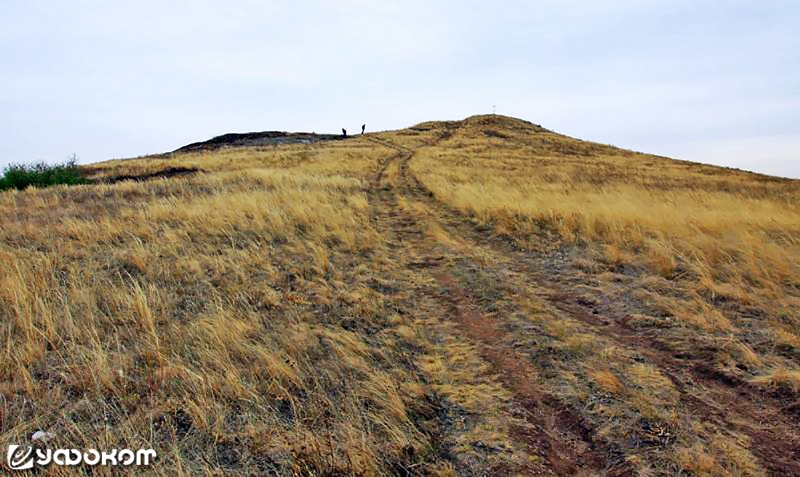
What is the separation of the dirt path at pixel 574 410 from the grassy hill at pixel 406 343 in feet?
0.08

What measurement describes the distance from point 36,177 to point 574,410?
88.2 feet

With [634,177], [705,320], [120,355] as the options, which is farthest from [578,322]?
[634,177]

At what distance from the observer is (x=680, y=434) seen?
10.7ft

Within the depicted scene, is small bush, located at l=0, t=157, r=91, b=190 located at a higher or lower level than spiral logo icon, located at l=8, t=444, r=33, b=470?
higher

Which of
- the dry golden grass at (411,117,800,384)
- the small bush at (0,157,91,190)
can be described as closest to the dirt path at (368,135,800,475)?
the dry golden grass at (411,117,800,384)

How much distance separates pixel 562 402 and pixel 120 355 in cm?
430

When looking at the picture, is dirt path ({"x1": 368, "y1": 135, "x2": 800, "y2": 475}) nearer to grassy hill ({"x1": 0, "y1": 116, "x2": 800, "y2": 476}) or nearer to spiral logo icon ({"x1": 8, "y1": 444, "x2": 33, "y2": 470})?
grassy hill ({"x1": 0, "y1": 116, "x2": 800, "y2": 476})

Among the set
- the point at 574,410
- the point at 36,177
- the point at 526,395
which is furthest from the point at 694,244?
the point at 36,177

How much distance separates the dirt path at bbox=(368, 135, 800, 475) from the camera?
10.2 feet

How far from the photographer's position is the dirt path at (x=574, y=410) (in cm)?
312

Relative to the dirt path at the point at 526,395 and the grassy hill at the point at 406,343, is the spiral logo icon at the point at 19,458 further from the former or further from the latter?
the dirt path at the point at 526,395

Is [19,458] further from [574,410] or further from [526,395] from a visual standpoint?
[574,410]

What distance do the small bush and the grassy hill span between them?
14.2 m

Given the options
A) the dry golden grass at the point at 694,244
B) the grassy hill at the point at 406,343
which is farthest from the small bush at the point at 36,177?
the dry golden grass at the point at 694,244
